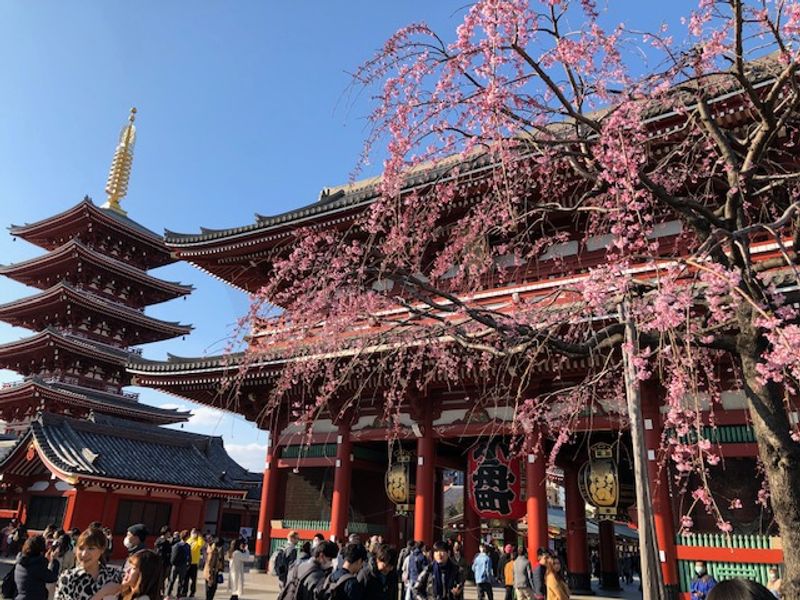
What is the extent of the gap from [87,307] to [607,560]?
24.2m

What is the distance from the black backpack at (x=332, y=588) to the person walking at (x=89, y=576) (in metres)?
1.60

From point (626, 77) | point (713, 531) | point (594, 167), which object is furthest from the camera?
point (713, 531)

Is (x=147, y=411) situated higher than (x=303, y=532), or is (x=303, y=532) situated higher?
(x=147, y=411)

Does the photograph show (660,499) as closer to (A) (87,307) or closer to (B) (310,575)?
(B) (310,575)

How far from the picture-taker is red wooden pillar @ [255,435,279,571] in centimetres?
1433

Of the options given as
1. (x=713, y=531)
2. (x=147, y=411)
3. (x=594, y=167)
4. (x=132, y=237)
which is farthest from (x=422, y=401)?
(x=132, y=237)

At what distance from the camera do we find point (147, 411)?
1120 inches

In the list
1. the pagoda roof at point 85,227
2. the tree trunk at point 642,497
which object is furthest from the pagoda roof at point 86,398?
the tree trunk at point 642,497

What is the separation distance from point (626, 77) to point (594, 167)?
0.93 meters

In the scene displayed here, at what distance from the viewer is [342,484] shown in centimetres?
1334

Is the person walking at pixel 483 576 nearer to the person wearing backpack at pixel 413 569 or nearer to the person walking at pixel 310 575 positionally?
the person wearing backpack at pixel 413 569

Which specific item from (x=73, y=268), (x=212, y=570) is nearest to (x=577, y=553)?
(x=212, y=570)

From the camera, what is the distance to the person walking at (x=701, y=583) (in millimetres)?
8625

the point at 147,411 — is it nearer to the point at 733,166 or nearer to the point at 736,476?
the point at 736,476
